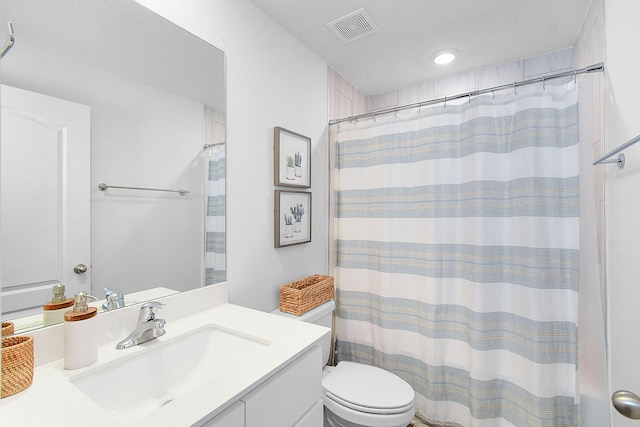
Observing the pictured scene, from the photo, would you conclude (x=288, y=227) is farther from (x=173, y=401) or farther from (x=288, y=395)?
(x=173, y=401)

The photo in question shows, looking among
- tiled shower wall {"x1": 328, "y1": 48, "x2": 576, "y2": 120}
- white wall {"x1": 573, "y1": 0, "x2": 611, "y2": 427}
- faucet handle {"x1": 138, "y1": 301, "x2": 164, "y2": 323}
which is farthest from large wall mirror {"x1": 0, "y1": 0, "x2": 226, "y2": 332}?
white wall {"x1": 573, "y1": 0, "x2": 611, "y2": 427}

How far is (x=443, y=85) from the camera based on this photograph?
2424mm

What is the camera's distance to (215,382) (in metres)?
0.81

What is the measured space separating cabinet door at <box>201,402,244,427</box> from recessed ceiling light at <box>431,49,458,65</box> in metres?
2.26

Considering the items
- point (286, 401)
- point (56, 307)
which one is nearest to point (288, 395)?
point (286, 401)

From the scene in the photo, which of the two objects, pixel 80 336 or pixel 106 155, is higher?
pixel 106 155

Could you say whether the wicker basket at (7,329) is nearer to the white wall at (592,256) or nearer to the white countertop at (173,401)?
the white countertop at (173,401)

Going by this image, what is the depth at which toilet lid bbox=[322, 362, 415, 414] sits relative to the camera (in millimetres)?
1370

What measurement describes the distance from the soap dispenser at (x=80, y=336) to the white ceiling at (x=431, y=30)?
5.13 feet

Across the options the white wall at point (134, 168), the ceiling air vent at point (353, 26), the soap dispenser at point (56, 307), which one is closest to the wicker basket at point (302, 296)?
the white wall at point (134, 168)

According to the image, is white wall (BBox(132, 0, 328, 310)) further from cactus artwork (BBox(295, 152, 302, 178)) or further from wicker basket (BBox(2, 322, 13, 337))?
wicker basket (BBox(2, 322, 13, 337))

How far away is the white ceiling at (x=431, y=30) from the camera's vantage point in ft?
5.22

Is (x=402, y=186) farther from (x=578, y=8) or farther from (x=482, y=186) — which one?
(x=578, y=8)

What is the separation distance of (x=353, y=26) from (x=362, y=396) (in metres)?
1.97
